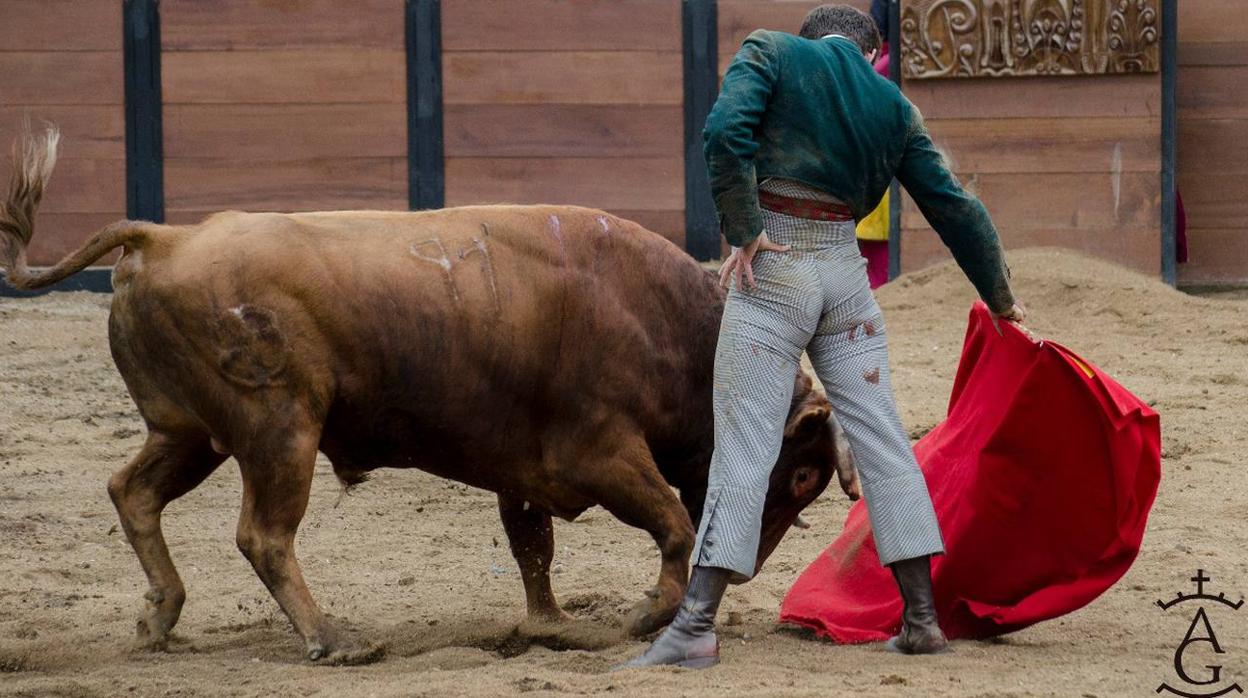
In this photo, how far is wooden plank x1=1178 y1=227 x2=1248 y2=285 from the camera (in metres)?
11.0

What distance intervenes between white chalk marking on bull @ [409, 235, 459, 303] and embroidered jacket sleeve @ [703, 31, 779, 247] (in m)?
0.83

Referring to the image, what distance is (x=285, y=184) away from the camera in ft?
35.9

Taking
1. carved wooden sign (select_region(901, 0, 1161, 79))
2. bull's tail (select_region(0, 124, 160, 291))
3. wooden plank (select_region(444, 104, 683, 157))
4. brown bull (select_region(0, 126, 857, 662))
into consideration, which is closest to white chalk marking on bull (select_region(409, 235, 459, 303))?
brown bull (select_region(0, 126, 857, 662))

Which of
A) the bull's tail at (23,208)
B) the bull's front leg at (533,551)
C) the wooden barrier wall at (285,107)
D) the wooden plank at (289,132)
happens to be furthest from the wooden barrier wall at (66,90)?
the bull's front leg at (533,551)

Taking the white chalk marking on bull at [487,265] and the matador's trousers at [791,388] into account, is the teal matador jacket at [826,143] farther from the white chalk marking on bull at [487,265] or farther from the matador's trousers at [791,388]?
the white chalk marking on bull at [487,265]

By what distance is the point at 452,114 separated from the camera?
11.0m

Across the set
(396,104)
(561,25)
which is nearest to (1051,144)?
(561,25)

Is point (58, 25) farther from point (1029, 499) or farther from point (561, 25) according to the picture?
point (1029, 499)

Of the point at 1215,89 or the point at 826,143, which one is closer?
→ the point at 826,143

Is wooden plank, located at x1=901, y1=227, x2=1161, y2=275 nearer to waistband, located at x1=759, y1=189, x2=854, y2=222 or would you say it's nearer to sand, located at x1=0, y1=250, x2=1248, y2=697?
sand, located at x1=0, y1=250, x2=1248, y2=697

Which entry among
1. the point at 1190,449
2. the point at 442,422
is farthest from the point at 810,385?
the point at 1190,449

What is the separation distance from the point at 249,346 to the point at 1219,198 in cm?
828

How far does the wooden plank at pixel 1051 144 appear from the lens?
10.4 metres

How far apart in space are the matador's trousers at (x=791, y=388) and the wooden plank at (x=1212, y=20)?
7356mm
